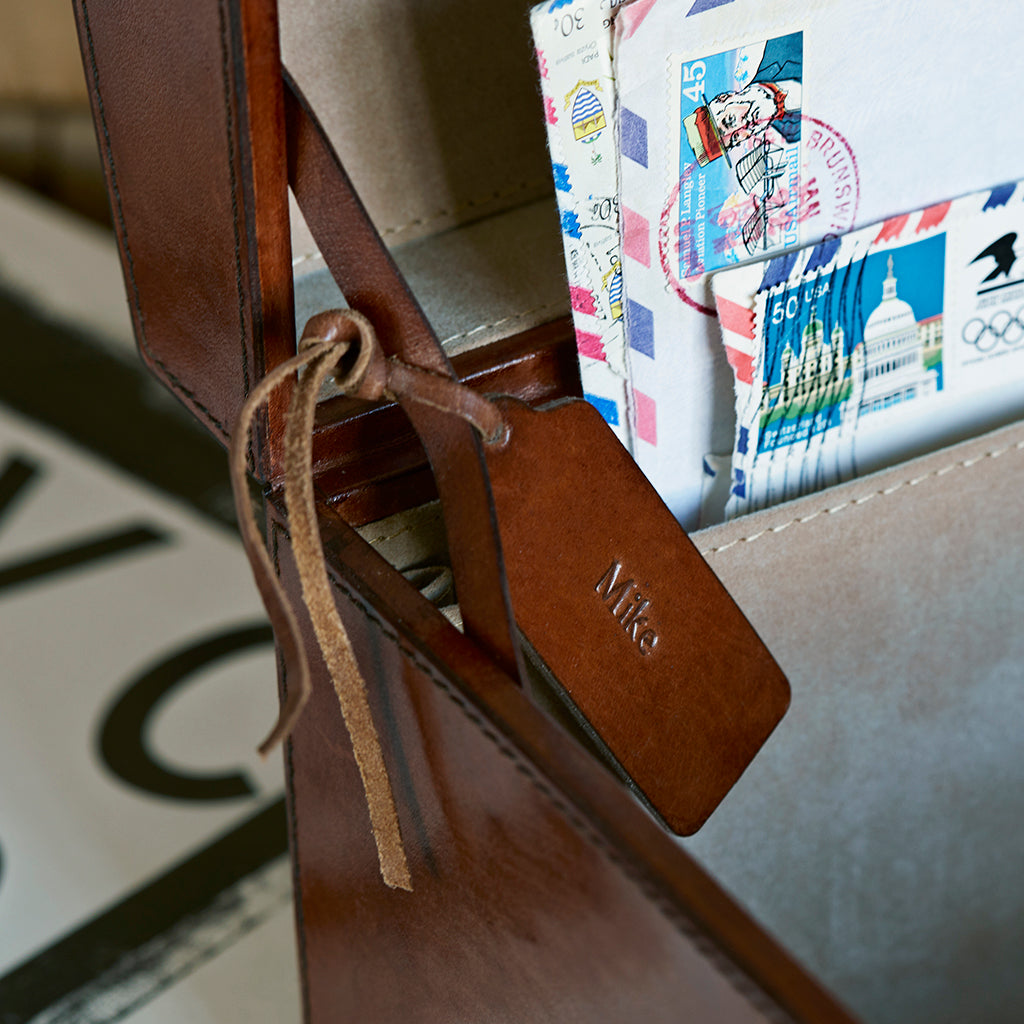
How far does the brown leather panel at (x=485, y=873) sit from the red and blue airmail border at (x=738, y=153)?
0.21 m

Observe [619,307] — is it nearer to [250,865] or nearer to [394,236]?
[394,236]

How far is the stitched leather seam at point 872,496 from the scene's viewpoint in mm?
542

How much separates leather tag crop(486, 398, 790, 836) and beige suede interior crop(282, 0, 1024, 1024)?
7 centimetres

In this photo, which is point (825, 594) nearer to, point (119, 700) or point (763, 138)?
point (763, 138)

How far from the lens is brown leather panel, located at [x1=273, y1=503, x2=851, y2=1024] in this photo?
292 mm

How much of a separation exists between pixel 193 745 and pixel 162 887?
133 millimetres

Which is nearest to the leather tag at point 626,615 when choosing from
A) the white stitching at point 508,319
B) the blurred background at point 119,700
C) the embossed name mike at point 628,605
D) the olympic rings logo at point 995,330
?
the embossed name mike at point 628,605

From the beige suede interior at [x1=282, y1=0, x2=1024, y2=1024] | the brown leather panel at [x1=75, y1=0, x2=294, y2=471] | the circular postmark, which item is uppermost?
the brown leather panel at [x1=75, y1=0, x2=294, y2=471]

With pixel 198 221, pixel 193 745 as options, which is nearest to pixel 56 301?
pixel 193 745

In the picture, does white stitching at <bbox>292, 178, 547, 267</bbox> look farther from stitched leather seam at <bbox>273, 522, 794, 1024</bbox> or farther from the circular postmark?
stitched leather seam at <bbox>273, 522, 794, 1024</bbox>

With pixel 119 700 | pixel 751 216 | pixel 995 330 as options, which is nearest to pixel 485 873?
pixel 751 216

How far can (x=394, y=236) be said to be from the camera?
0.61 metres

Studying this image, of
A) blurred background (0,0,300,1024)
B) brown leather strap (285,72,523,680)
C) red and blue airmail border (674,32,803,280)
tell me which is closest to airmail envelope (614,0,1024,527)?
red and blue airmail border (674,32,803,280)

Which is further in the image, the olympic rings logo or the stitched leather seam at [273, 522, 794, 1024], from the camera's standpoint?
the olympic rings logo
